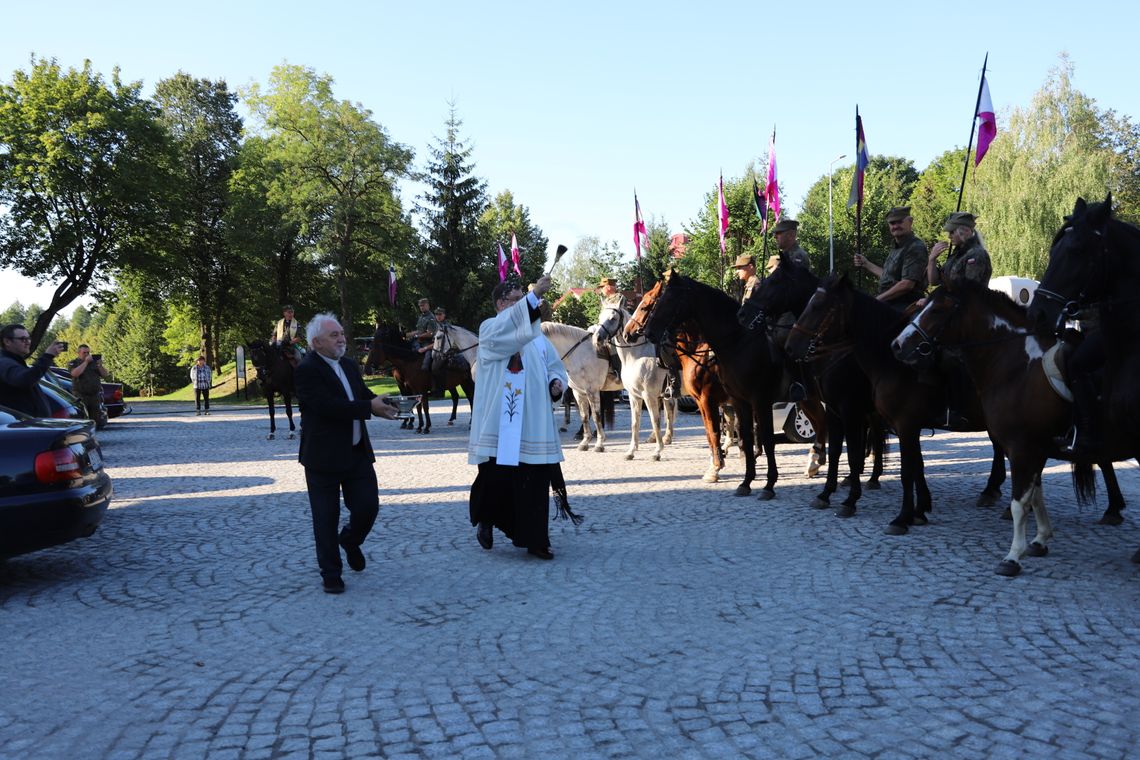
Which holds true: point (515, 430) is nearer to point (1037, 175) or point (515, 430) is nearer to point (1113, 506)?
point (1113, 506)

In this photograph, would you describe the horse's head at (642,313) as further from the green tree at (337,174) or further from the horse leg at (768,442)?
the green tree at (337,174)

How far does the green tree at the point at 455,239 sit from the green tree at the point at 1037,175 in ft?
82.3

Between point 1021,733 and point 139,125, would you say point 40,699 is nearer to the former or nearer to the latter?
point 1021,733

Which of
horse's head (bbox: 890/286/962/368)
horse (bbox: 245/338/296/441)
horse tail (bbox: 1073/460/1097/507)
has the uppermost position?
horse (bbox: 245/338/296/441)

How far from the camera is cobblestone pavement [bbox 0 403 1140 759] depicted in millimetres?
3570

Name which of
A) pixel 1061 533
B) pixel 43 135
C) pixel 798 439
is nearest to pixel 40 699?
pixel 1061 533

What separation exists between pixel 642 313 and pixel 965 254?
16.6 feet

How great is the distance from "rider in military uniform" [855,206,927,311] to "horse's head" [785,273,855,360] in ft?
2.74

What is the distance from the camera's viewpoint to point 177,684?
4234 mm

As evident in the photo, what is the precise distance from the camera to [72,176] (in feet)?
116

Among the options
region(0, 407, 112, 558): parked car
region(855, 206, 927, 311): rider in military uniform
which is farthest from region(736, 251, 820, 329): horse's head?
region(0, 407, 112, 558): parked car

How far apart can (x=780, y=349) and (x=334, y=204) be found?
38798mm

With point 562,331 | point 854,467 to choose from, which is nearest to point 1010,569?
point 854,467

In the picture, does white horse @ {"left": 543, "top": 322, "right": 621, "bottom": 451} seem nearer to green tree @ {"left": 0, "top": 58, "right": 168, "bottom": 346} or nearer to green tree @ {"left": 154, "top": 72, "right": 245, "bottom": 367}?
green tree @ {"left": 0, "top": 58, "right": 168, "bottom": 346}
